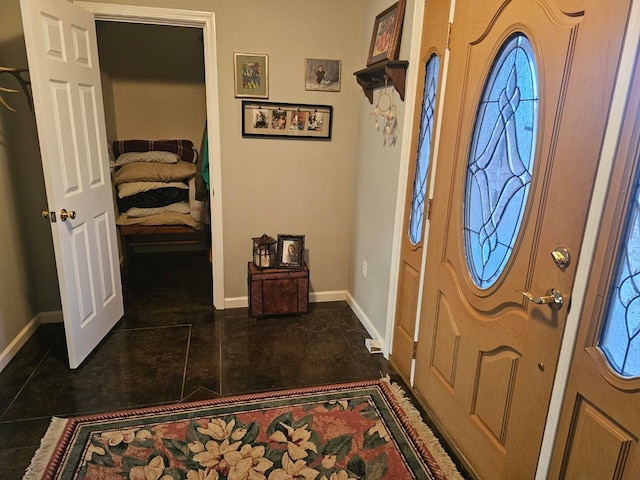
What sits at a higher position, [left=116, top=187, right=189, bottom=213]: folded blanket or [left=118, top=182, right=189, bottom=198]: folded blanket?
[left=118, top=182, right=189, bottom=198]: folded blanket

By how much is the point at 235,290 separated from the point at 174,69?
105 inches

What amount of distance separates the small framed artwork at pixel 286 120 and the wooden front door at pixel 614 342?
90.2 inches

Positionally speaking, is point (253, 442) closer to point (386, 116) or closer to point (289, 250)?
point (289, 250)

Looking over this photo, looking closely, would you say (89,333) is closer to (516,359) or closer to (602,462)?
(516,359)

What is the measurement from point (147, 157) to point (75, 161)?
6.26 feet

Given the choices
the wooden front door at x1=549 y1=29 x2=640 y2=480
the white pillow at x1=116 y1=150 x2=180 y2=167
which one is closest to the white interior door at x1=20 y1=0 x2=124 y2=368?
the white pillow at x1=116 y1=150 x2=180 y2=167

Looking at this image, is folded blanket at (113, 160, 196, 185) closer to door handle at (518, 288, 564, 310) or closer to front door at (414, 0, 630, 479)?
front door at (414, 0, 630, 479)

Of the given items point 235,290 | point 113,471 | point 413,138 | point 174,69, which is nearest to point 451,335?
point 413,138

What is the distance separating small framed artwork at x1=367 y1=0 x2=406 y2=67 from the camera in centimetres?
240

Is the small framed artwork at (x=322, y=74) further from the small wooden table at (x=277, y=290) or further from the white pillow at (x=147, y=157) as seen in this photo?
the white pillow at (x=147, y=157)

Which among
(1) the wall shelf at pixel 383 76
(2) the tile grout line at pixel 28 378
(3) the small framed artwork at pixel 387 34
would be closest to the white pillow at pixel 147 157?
(2) the tile grout line at pixel 28 378

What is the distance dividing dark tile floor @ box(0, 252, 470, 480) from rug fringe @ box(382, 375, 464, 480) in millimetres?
142

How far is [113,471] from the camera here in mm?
1777

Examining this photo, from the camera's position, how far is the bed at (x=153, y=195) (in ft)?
13.5
